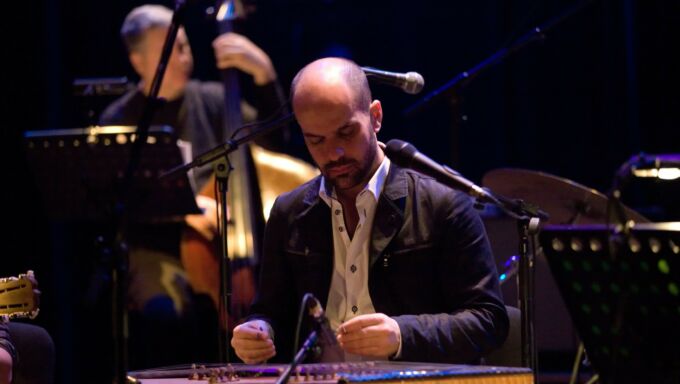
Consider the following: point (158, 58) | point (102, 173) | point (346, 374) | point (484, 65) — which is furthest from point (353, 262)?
point (158, 58)

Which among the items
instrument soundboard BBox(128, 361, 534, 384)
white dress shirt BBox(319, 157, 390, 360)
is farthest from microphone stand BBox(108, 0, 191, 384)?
white dress shirt BBox(319, 157, 390, 360)

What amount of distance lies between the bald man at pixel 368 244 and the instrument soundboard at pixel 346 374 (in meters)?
0.31

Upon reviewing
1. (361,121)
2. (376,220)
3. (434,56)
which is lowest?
(376,220)

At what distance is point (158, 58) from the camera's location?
6.08 meters

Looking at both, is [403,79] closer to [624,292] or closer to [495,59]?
[495,59]

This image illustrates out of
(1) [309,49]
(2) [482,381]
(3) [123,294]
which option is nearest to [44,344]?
(3) [123,294]

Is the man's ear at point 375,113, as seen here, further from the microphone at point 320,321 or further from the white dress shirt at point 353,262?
the microphone at point 320,321

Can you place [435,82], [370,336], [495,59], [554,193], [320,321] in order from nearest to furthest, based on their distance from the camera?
[320,321], [370,336], [554,193], [495,59], [435,82]

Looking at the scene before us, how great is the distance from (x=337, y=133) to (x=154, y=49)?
9.37ft

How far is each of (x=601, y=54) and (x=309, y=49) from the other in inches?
71.2

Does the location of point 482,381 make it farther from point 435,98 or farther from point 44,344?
point 435,98

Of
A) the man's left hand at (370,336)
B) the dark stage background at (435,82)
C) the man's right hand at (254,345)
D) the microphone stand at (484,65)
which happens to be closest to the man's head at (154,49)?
the dark stage background at (435,82)

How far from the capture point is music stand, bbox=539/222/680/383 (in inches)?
89.7

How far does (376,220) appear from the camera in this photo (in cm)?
360
